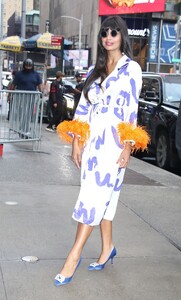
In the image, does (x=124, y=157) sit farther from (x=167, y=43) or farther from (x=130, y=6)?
(x=130, y=6)

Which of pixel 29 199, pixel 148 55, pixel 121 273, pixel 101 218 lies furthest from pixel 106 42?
Answer: pixel 148 55

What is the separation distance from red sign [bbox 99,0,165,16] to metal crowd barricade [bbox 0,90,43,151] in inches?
1712

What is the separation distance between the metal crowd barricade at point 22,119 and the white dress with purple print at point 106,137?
229 inches

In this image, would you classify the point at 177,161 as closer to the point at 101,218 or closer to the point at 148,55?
the point at 101,218

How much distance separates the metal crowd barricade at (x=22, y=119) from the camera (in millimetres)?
9336

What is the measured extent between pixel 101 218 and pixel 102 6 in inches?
2087

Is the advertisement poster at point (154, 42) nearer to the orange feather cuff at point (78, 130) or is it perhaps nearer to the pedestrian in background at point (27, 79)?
the pedestrian in background at point (27, 79)

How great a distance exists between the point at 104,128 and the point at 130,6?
50.3 m

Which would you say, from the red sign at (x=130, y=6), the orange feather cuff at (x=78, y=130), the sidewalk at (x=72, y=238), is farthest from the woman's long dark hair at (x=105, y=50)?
the red sign at (x=130, y=6)

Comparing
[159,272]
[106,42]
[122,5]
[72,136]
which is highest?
[122,5]

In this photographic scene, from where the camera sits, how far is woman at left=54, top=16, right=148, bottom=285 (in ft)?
11.6

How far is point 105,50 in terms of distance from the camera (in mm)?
3693

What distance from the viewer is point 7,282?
3.55 m

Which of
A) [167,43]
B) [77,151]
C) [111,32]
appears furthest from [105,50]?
[167,43]
